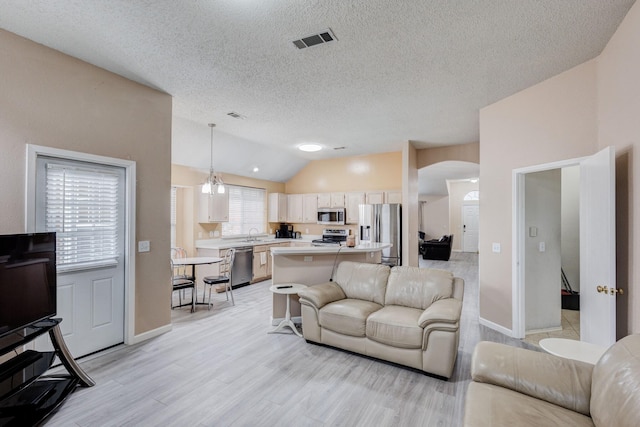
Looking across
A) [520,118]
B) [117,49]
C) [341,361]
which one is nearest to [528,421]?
[341,361]

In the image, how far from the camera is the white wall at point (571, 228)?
4785 millimetres

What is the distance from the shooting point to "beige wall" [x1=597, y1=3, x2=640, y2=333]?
219cm

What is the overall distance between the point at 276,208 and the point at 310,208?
37.1 inches

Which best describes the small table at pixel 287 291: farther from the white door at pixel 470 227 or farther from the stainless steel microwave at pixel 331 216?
the white door at pixel 470 227

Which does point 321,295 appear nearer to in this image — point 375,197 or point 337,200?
point 375,197

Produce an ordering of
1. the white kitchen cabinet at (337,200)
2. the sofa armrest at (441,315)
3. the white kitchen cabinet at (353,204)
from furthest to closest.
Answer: the white kitchen cabinet at (337,200)
the white kitchen cabinet at (353,204)
the sofa armrest at (441,315)

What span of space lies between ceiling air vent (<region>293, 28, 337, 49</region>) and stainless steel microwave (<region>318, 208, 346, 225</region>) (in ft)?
16.1

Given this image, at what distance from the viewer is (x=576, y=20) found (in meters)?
2.29

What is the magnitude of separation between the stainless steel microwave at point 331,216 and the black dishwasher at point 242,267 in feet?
6.67

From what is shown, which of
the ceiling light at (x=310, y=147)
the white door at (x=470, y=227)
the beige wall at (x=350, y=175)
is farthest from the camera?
the white door at (x=470, y=227)

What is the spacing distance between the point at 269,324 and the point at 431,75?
3748 millimetres

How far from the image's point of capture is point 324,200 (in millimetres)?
7582

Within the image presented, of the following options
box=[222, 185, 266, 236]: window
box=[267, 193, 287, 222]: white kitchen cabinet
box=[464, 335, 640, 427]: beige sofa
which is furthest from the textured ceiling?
box=[267, 193, 287, 222]: white kitchen cabinet

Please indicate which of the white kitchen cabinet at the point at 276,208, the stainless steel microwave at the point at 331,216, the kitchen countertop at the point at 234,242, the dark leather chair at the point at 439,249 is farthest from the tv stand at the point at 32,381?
the dark leather chair at the point at 439,249
